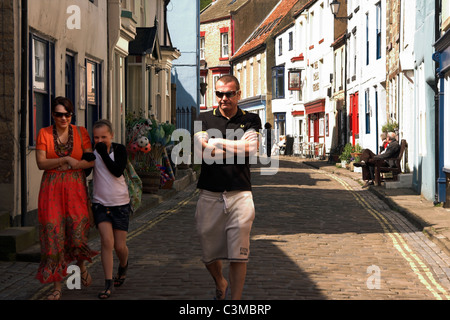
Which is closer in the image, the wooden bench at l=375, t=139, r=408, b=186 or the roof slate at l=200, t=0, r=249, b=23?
the wooden bench at l=375, t=139, r=408, b=186

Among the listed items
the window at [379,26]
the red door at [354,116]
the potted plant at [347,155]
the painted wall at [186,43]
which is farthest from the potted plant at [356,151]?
the painted wall at [186,43]

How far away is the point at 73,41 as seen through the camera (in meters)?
14.1

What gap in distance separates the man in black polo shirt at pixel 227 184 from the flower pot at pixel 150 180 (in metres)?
10.9

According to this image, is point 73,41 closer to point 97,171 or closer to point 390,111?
point 97,171

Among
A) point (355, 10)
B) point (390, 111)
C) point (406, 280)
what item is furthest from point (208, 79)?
point (406, 280)

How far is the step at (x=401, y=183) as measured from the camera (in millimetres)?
20203

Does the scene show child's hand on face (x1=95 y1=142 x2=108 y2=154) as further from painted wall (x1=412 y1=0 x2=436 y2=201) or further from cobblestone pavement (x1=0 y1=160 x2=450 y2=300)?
painted wall (x1=412 y1=0 x2=436 y2=201)

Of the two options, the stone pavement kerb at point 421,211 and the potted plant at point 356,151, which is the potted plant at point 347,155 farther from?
the stone pavement kerb at point 421,211

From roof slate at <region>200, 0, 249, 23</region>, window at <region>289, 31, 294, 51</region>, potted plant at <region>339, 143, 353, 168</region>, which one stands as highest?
roof slate at <region>200, 0, 249, 23</region>

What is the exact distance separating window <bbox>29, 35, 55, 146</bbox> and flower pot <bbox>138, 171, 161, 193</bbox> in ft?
16.5

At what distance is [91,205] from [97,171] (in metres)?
0.35

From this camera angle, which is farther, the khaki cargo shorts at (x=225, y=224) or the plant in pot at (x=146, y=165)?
the plant in pot at (x=146, y=165)

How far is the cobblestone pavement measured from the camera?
7379mm

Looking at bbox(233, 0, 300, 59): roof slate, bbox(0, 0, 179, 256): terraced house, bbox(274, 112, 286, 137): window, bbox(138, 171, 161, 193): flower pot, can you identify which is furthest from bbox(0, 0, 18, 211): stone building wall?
bbox(233, 0, 300, 59): roof slate
